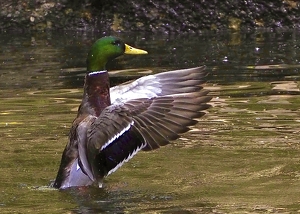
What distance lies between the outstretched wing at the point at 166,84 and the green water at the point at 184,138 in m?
0.52

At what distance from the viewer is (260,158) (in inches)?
249

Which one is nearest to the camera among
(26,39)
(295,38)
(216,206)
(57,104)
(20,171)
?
(216,206)

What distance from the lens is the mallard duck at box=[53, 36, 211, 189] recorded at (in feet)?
18.8

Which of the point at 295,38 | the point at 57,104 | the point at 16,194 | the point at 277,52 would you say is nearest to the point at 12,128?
the point at 57,104

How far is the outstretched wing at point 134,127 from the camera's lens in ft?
18.7

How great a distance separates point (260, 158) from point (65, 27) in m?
8.16

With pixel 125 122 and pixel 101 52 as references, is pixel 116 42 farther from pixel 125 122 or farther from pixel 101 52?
pixel 125 122

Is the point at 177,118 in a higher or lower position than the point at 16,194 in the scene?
higher

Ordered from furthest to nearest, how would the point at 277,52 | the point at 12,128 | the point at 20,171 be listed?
the point at 277,52 → the point at 12,128 → the point at 20,171

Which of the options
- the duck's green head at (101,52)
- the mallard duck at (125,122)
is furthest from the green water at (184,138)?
the duck's green head at (101,52)

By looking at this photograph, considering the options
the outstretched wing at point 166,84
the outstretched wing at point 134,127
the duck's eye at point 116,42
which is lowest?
the outstretched wing at point 134,127

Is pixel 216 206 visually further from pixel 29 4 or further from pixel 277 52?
pixel 29 4

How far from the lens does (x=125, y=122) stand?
5.72 metres

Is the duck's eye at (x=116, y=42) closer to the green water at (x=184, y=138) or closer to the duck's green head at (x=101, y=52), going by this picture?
the duck's green head at (x=101, y=52)
